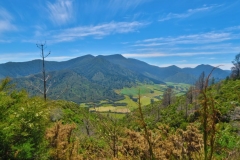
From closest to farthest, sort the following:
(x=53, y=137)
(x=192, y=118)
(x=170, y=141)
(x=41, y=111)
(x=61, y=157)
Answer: (x=170, y=141) < (x=41, y=111) < (x=61, y=157) < (x=53, y=137) < (x=192, y=118)

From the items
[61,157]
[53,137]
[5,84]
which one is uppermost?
[5,84]

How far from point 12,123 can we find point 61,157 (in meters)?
3.58

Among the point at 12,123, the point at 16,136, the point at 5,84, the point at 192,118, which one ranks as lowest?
the point at 192,118

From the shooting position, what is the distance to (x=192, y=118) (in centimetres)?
3906

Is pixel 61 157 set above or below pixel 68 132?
below

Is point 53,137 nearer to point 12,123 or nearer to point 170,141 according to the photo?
point 12,123

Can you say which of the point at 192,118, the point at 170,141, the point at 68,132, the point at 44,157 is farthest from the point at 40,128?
the point at 192,118

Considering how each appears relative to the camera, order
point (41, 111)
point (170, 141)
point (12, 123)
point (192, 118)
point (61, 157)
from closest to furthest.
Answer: point (170, 141), point (12, 123), point (41, 111), point (61, 157), point (192, 118)

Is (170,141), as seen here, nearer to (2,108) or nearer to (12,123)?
(12,123)

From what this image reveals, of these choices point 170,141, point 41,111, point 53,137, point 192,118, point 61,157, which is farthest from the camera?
point 192,118

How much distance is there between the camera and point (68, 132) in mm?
12438

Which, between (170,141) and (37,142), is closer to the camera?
(170,141)

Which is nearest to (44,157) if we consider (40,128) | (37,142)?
(37,142)

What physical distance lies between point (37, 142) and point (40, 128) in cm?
72
